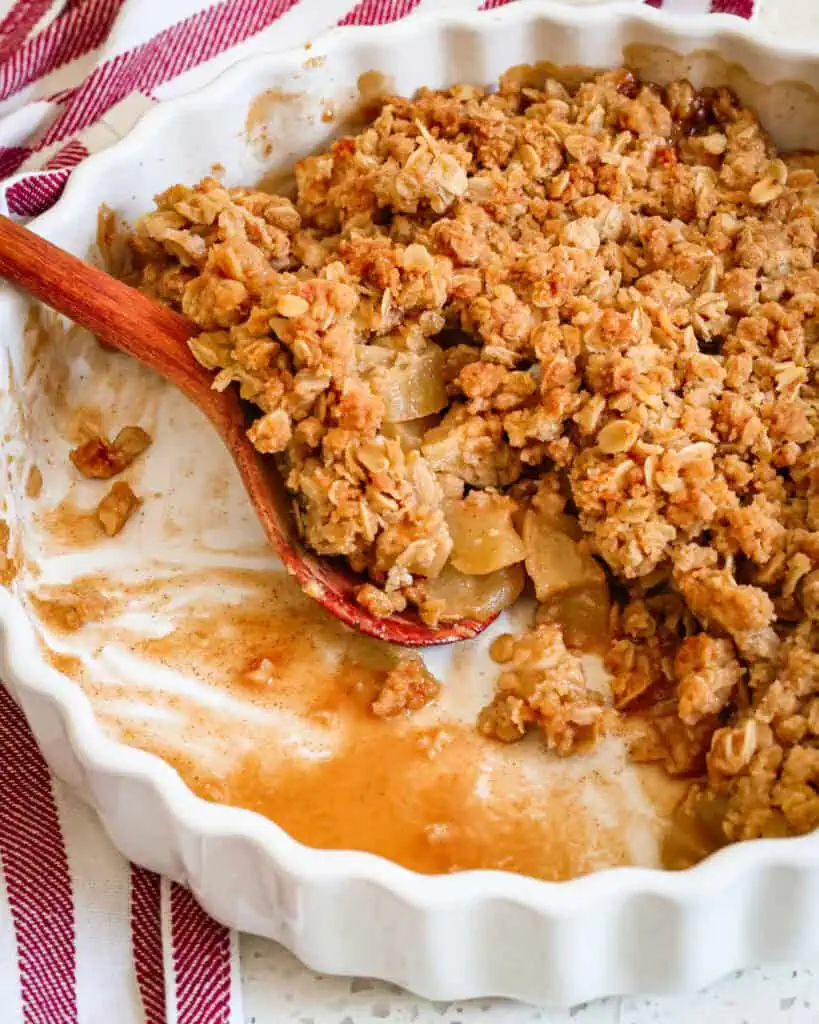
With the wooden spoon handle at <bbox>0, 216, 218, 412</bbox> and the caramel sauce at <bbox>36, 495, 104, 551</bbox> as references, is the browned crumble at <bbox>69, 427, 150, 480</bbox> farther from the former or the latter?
the wooden spoon handle at <bbox>0, 216, 218, 412</bbox>

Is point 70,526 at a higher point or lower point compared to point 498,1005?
higher

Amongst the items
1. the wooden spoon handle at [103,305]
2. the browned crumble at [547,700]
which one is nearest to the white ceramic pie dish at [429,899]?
the wooden spoon handle at [103,305]

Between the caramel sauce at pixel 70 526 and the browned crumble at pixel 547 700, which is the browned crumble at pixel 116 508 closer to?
the caramel sauce at pixel 70 526

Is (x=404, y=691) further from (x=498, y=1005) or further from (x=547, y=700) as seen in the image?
(x=498, y=1005)

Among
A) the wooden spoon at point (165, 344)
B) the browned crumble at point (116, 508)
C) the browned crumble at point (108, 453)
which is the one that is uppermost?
the wooden spoon at point (165, 344)

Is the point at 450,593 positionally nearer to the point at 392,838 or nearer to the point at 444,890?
the point at 392,838

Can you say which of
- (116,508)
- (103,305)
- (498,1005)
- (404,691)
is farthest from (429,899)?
(103,305)
